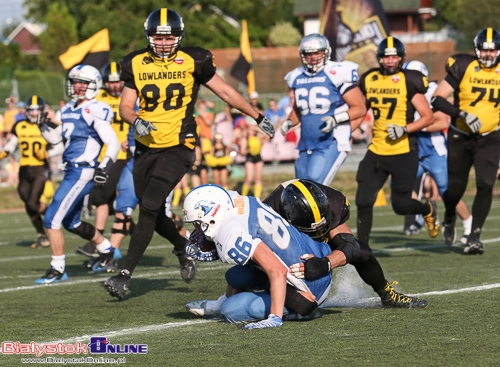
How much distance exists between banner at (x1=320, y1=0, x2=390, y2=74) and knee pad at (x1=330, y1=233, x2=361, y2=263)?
409 inches

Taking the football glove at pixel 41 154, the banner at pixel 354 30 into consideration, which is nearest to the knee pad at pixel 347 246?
the football glove at pixel 41 154

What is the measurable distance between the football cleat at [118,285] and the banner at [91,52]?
10124 millimetres

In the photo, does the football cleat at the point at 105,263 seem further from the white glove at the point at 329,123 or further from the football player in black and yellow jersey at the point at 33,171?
the football player in black and yellow jersey at the point at 33,171

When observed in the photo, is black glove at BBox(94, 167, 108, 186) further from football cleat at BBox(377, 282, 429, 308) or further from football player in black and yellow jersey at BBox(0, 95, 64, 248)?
football player in black and yellow jersey at BBox(0, 95, 64, 248)

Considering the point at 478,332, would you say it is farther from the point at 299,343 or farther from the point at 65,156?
the point at 65,156

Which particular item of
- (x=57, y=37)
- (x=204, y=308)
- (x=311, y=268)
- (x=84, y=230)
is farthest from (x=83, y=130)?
(x=57, y=37)

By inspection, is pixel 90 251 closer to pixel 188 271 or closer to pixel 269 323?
pixel 188 271

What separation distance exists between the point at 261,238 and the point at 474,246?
164 inches

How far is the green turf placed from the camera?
489cm

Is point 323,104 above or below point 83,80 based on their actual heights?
below

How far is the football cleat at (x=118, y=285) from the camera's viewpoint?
23.3ft

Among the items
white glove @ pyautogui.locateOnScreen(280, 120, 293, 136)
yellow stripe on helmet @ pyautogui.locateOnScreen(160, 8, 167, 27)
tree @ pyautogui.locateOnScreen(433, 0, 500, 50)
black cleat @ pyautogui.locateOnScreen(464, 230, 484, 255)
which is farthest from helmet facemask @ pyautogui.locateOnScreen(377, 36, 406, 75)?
tree @ pyautogui.locateOnScreen(433, 0, 500, 50)

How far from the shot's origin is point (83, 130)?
9180 millimetres

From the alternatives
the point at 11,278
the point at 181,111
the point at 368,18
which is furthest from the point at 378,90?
the point at 368,18
